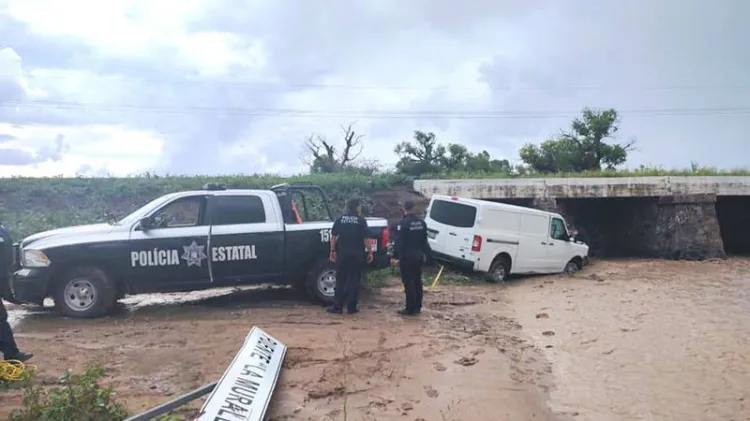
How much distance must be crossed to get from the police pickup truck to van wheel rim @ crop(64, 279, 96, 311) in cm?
1

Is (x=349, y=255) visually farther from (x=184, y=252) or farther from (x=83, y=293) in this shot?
(x=83, y=293)

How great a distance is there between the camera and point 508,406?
5.91 metres

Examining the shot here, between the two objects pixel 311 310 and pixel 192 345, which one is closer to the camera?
pixel 192 345

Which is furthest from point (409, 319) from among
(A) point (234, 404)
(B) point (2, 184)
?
(B) point (2, 184)

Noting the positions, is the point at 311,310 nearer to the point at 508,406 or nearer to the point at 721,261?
the point at 508,406

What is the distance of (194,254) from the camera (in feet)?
29.7

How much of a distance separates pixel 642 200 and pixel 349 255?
1476 cm

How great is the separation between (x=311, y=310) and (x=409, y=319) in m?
1.51

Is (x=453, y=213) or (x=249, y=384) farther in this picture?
(x=453, y=213)

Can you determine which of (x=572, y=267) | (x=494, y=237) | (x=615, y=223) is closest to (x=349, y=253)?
(x=494, y=237)

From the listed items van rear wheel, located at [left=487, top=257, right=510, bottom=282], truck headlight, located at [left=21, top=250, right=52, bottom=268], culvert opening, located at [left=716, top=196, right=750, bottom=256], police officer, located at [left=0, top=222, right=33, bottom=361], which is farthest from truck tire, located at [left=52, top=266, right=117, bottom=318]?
culvert opening, located at [left=716, top=196, right=750, bottom=256]

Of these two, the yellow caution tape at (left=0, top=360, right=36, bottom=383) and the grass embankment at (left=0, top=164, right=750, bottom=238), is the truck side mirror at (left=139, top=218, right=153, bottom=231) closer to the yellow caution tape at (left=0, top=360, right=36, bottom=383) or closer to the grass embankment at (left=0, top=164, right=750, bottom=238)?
the yellow caution tape at (left=0, top=360, right=36, bottom=383)

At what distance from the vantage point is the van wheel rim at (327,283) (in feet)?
32.2

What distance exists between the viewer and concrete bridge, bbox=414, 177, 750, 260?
1892 cm
